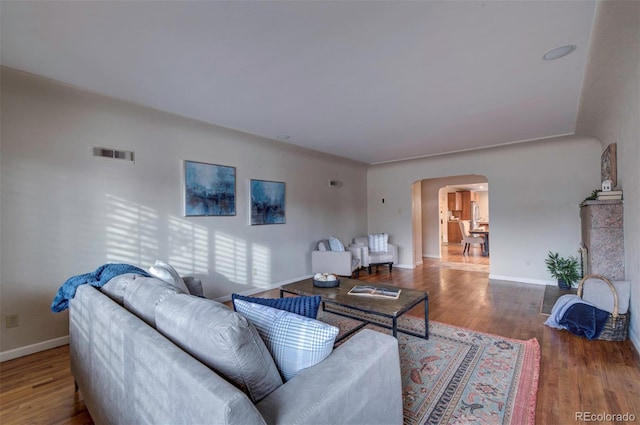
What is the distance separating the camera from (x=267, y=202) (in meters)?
4.79

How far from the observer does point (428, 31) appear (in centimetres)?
196

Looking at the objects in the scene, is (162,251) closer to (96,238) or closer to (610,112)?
(96,238)

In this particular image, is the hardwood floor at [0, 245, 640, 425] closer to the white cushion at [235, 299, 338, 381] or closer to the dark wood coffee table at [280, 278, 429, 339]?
the dark wood coffee table at [280, 278, 429, 339]

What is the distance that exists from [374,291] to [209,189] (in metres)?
2.62

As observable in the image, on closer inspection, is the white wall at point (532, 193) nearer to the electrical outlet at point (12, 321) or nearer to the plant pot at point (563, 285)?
the plant pot at point (563, 285)

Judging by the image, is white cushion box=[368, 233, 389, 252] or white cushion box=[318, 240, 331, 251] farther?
white cushion box=[368, 233, 389, 252]

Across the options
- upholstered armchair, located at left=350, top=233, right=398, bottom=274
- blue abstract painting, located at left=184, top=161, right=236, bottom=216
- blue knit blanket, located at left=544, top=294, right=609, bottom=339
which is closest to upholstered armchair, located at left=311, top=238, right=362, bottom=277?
upholstered armchair, located at left=350, top=233, right=398, bottom=274

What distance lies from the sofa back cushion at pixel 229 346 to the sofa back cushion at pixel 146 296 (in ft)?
1.05

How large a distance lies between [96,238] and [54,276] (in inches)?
18.7

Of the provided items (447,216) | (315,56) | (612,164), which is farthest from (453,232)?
(315,56)

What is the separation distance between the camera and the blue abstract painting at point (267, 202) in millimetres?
4602

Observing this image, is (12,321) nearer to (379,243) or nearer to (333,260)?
(333,260)

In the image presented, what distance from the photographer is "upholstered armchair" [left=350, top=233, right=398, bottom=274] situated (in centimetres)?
598

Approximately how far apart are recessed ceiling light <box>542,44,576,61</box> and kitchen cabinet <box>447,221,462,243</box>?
941 cm
